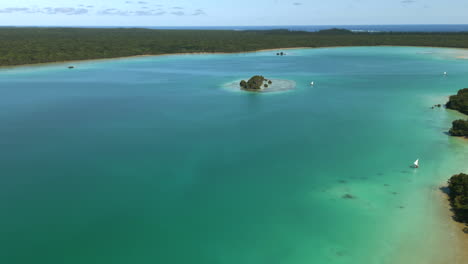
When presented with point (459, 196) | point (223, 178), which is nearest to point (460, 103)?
point (459, 196)

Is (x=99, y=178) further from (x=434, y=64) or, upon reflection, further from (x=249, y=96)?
(x=434, y=64)

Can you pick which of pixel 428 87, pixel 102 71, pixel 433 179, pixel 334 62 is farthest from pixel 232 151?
pixel 334 62

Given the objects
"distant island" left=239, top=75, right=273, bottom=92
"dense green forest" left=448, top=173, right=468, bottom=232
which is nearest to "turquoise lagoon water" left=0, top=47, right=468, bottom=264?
"dense green forest" left=448, top=173, right=468, bottom=232

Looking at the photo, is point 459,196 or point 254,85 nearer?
point 459,196

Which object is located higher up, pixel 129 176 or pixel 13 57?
pixel 13 57

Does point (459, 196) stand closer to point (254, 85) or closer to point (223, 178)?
point (223, 178)

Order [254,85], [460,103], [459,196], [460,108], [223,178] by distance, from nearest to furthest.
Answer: [459,196] → [223,178] → [460,108] → [460,103] → [254,85]

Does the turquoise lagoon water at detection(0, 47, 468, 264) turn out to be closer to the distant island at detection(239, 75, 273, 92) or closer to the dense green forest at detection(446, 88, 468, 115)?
the dense green forest at detection(446, 88, 468, 115)
